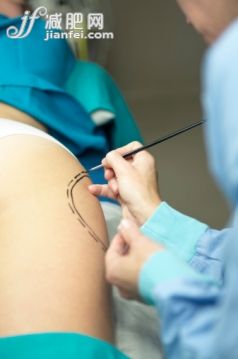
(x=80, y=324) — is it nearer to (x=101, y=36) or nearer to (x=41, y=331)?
(x=41, y=331)

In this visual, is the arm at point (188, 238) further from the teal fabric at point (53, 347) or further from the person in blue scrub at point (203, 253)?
the teal fabric at point (53, 347)

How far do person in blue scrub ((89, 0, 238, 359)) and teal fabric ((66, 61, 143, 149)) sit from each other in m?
0.64

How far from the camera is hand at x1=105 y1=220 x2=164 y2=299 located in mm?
650

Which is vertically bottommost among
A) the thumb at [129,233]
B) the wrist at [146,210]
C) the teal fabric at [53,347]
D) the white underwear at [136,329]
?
the white underwear at [136,329]

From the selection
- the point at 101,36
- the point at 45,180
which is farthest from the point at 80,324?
the point at 101,36

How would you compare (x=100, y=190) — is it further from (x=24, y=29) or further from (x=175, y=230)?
(x=24, y=29)

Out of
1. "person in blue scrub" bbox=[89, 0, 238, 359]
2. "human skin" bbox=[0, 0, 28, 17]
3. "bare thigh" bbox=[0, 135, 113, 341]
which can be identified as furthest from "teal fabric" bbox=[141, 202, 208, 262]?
"human skin" bbox=[0, 0, 28, 17]

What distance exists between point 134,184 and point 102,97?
0.62 m

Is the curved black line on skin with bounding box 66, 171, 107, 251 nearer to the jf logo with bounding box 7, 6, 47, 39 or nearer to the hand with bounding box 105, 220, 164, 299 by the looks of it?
the hand with bounding box 105, 220, 164, 299

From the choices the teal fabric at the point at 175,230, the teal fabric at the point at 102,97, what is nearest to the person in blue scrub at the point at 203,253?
the teal fabric at the point at 175,230

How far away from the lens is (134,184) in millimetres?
939

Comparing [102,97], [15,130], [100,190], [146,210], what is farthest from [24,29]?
[146,210]

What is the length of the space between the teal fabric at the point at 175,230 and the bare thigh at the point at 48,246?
0.10m

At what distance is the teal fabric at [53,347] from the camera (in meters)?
0.75
